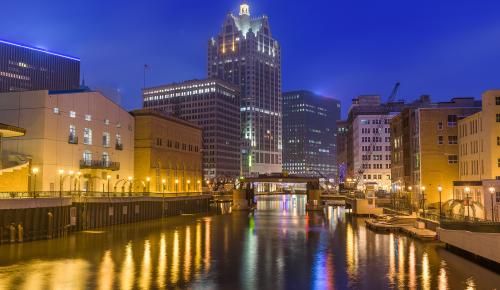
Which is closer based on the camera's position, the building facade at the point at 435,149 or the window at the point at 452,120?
the window at the point at 452,120

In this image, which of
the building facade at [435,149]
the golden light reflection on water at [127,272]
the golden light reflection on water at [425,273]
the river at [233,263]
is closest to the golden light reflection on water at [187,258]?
the river at [233,263]

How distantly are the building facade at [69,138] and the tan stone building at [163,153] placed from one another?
306 inches

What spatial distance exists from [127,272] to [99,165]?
62289mm

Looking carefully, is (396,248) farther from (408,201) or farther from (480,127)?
(408,201)

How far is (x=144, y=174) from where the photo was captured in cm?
12675

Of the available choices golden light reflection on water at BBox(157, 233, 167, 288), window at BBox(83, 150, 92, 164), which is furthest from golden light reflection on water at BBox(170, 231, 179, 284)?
window at BBox(83, 150, 92, 164)

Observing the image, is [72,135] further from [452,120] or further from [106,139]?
[452,120]

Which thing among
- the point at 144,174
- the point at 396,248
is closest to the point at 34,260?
the point at 396,248

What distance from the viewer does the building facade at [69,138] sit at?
91.0 meters

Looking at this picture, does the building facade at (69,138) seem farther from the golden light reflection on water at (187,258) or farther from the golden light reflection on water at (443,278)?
the golden light reflection on water at (443,278)

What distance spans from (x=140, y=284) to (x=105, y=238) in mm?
33895

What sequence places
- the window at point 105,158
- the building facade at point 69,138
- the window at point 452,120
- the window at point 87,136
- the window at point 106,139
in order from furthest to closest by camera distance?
the window at point 106,139 < the window at point 452,120 < the window at point 105,158 < the window at point 87,136 < the building facade at point 69,138

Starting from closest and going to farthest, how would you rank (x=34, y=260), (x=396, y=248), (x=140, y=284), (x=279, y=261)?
(x=140, y=284), (x=34, y=260), (x=279, y=261), (x=396, y=248)

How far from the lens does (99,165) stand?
106 metres
